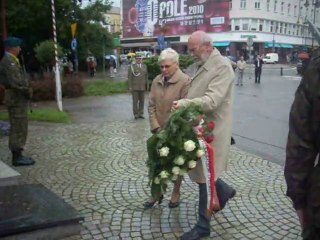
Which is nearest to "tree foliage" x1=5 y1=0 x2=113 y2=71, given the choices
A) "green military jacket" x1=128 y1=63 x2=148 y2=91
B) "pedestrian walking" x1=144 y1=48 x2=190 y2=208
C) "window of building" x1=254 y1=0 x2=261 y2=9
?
"green military jacket" x1=128 y1=63 x2=148 y2=91

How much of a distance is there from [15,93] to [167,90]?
2906mm

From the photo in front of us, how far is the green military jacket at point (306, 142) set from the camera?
2061 millimetres

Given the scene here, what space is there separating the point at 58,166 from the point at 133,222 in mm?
2592

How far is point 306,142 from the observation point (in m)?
2.11

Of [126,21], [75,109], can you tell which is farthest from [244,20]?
[75,109]

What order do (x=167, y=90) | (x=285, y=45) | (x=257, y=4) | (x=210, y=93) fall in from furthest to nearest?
(x=285, y=45) → (x=257, y=4) → (x=167, y=90) → (x=210, y=93)

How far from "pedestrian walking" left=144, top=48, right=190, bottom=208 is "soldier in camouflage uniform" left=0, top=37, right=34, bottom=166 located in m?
2.57

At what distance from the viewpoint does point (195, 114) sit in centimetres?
364

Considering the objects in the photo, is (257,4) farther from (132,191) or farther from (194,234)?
(194,234)

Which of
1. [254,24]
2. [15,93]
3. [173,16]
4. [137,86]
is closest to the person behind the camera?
[15,93]

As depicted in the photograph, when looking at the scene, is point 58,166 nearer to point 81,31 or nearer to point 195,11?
point 81,31

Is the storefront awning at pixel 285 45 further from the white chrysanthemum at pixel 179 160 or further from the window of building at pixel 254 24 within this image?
the white chrysanthemum at pixel 179 160

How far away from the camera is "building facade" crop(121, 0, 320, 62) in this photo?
7381 centimetres

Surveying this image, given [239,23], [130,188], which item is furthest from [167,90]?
[239,23]
